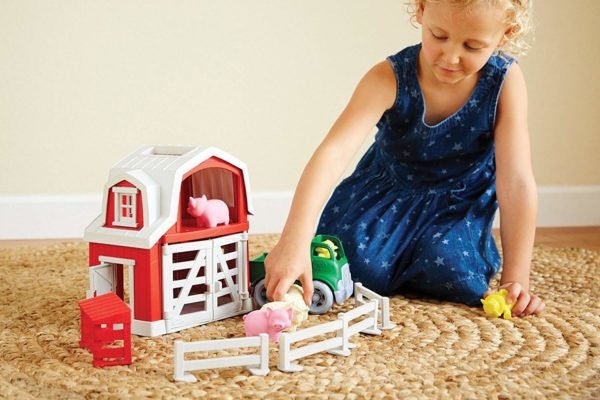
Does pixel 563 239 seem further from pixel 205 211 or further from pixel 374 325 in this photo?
pixel 205 211

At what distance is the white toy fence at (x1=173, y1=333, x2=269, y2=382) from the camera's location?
34.2 inches

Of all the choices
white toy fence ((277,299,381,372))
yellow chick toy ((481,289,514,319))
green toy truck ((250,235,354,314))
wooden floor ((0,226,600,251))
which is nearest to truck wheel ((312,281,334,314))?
green toy truck ((250,235,354,314))

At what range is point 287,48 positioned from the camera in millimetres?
2002

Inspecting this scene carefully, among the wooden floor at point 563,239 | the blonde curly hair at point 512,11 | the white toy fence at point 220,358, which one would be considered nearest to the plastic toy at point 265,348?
the white toy fence at point 220,358

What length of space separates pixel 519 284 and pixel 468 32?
1.32ft

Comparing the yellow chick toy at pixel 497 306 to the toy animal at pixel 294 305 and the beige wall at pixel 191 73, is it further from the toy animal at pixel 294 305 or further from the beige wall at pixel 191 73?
the beige wall at pixel 191 73

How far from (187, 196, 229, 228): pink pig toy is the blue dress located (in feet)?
1.09

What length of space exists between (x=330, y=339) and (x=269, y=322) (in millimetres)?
91

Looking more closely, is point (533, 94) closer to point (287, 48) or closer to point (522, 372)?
point (287, 48)

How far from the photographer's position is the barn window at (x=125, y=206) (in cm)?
104

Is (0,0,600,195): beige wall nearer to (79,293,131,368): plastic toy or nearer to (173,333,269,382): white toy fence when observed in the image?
(79,293,131,368): plastic toy

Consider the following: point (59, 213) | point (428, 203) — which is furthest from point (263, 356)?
point (59, 213)

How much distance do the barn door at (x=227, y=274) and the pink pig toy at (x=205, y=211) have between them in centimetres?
3

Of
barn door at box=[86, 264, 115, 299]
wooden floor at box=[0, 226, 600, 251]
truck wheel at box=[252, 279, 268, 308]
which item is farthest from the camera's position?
wooden floor at box=[0, 226, 600, 251]
